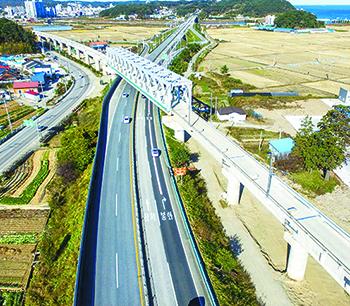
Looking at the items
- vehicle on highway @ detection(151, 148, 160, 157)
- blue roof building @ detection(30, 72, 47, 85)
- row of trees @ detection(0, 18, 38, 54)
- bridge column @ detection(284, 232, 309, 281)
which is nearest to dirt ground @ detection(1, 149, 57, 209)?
vehicle on highway @ detection(151, 148, 160, 157)

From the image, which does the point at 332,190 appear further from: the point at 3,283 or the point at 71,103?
the point at 71,103

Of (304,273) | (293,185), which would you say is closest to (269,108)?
(293,185)

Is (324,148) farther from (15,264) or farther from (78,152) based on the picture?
(15,264)

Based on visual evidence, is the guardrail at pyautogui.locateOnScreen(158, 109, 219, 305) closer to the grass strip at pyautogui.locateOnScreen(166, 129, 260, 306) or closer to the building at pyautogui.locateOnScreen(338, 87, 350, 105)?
the grass strip at pyautogui.locateOnScreen(166, 129, 260, 306)

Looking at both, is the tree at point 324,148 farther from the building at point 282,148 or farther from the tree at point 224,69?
the tree at point 224,69

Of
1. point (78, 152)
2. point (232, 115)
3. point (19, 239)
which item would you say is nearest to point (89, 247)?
point (19, 239)

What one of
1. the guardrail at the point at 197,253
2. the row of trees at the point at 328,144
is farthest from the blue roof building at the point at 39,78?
the row of trees at the point at 328,144

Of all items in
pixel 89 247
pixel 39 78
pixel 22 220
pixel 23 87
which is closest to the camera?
pixel 89 247
